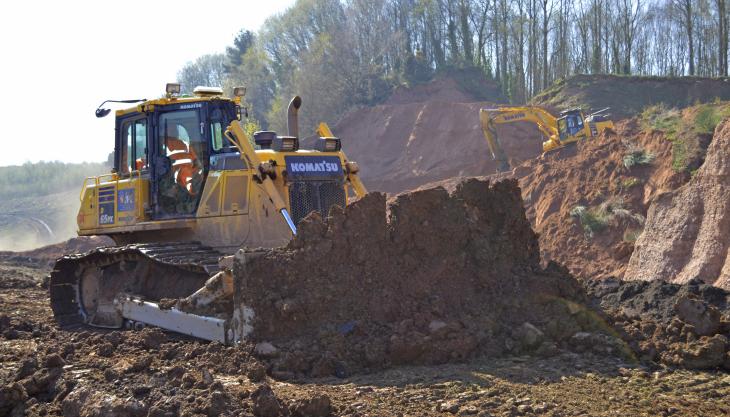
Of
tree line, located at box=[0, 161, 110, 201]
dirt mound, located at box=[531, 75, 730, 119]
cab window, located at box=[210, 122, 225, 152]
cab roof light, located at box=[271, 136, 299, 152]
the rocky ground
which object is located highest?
dirt mound, located at box=[531, 75, 730, 119]

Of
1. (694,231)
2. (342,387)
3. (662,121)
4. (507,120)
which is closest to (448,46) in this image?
(507,120)

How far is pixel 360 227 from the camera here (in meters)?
8.27

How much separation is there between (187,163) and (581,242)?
33.8 feet

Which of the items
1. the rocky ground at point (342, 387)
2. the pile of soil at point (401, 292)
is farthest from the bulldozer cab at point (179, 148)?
the pile of soil at point (401, 292)

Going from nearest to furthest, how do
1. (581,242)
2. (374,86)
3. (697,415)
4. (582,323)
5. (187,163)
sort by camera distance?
(697,415) < (582,323) < (187,163) < (581,242) < (374,86)

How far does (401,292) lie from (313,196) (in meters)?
2.71

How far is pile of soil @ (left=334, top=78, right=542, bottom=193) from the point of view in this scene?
35.6 metres

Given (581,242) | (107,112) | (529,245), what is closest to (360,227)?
(529,245)

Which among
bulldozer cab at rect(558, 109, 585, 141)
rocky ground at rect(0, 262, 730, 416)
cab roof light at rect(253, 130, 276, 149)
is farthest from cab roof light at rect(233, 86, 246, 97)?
bulldozer cab at rect(558, 109, 585, 141)

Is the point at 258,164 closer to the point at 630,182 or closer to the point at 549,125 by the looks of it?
the point at 630,182

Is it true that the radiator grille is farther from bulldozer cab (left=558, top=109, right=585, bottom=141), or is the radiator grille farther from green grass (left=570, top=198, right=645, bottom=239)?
bulldozer cab (left=558, top=109, right=585, bottom=141)

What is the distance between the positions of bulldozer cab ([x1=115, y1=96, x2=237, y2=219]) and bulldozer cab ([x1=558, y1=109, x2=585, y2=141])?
64.1 ft

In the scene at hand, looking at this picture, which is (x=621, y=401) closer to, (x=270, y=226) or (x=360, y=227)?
(x=360, y=227)

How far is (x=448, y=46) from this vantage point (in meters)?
53.9
